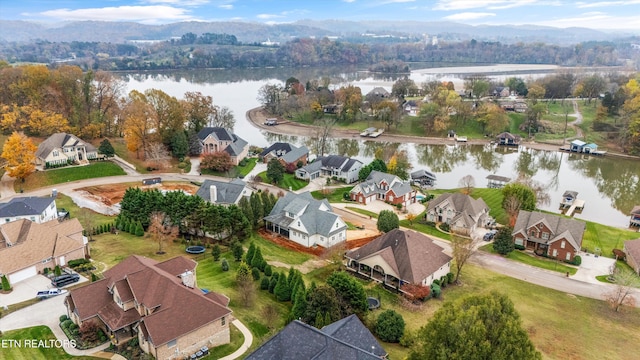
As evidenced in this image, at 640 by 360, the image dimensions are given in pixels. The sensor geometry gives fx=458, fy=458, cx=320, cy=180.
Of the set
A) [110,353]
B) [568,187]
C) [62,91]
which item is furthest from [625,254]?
[62,91]

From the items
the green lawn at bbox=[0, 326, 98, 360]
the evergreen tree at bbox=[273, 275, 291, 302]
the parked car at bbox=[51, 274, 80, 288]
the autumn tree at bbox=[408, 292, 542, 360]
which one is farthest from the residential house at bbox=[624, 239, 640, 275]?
the parked car at bbox=[51, 274, 80, 288]

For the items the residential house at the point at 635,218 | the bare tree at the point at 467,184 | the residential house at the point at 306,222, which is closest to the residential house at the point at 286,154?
the residential house at the point at 306,222

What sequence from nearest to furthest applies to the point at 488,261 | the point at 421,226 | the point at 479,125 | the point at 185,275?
the point at 185,275 → the point at 488,261 → the point at 421,226 → the point at 479,125

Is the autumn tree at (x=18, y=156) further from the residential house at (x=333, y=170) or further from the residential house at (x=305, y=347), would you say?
the residential house at (x=305, y=347)

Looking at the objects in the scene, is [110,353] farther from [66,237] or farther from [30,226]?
[30,226]

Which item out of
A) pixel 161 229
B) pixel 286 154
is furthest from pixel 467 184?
pixel 161 229

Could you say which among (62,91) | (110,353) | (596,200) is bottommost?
(596,200)
